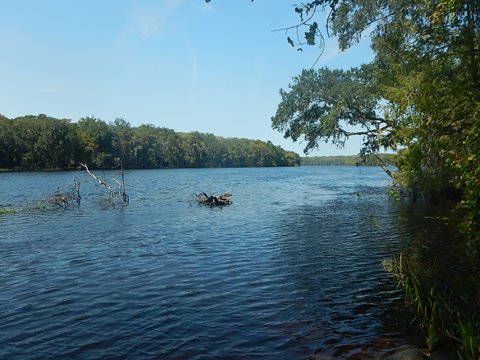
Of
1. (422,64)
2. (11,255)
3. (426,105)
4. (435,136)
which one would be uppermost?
(422,64)

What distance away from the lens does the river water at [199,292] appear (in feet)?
26.8

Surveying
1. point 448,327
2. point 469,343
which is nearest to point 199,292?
point 448,327

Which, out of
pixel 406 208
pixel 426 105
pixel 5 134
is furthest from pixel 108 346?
pixel 5 134

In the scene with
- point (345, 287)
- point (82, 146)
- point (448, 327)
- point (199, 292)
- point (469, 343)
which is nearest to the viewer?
point (469, 343)

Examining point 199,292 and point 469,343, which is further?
point 199,292

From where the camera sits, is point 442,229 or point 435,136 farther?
point 442,229

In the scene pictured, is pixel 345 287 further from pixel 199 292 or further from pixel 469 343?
pixel 469 343

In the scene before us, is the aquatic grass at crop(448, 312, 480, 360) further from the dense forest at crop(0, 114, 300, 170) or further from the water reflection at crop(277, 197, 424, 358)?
the dense forest at crop(0, 114, 300, 170)

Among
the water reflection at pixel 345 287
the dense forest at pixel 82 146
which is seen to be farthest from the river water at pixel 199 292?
the dense forest at pixel 82 146

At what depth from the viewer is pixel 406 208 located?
102 feet

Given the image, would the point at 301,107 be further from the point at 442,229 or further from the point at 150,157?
the point at 150,157

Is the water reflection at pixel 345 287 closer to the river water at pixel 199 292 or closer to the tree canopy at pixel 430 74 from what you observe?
the river water at pixel 199 292

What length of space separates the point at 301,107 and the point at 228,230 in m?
22.1

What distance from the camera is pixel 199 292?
11.7m
